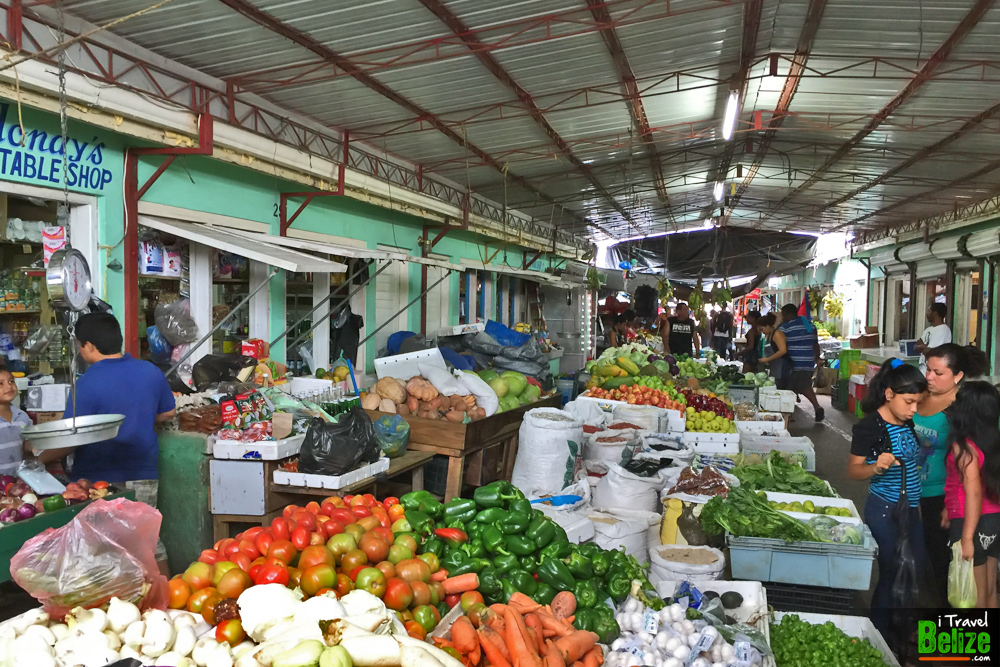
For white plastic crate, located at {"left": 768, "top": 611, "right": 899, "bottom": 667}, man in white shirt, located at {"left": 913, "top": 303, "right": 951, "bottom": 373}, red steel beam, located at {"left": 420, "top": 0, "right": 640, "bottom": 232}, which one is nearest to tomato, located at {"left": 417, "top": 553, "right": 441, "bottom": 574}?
white plastic crate, located at {"left": 768, "top": 611, "right": 899, "bottom": 667}

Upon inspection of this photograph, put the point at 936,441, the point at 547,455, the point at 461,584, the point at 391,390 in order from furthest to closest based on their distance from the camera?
the point at 391,390 < the point at 547,455 < the point at 936,441 < the point at 461,584

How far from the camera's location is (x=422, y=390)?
21.7 feet

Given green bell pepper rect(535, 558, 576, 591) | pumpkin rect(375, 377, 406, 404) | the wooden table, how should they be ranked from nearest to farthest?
1. green bell pepper rect(535, 558, 576, 591)
2. the wooden table
3. pumpkin rect(375, 377, 406, 404)

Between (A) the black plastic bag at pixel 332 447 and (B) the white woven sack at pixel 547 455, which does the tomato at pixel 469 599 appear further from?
(B) the white woven sack at pixel 547 455

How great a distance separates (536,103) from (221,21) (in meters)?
4.14

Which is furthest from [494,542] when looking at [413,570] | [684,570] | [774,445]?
[774,445]

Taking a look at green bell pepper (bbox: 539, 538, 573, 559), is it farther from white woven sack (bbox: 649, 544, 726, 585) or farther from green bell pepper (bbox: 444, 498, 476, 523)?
white woven sack (bbox: 649, 544, 726, 585)

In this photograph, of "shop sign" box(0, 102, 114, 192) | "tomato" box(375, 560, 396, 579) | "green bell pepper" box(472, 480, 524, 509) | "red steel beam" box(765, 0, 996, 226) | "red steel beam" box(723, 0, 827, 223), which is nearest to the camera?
"tomato" box(375, 560, 396, 579)

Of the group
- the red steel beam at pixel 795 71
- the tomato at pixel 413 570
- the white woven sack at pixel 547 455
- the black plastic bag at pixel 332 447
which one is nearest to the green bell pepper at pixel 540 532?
the tomato at pixel 413 570

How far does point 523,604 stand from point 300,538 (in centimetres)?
92

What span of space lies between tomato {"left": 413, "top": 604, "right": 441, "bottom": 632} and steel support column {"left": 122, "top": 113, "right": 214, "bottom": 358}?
384cm

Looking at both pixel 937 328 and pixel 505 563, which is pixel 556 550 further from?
pixel 937 328

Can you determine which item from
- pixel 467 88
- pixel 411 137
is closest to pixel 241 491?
pixel 467 88

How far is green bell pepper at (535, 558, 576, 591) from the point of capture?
3221mm
